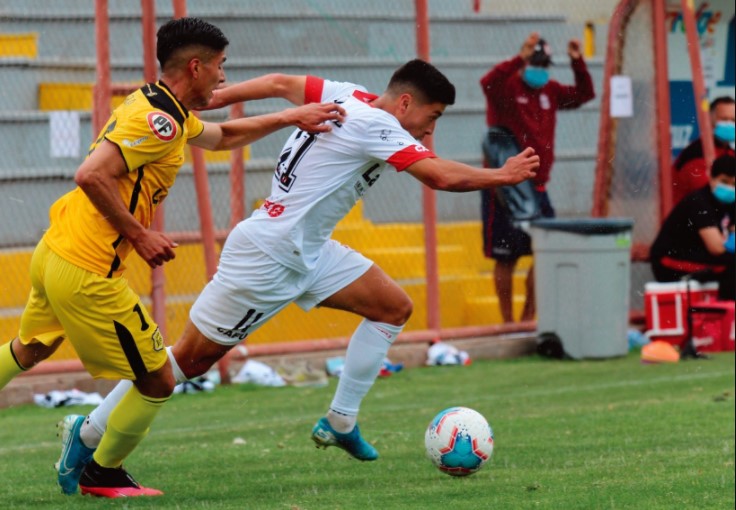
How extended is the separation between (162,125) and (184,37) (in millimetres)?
486

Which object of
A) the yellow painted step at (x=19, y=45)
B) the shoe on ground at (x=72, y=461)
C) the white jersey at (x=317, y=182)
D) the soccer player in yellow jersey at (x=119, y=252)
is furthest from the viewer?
the yellow painted step at (x=19, y=45)

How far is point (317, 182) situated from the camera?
716cm

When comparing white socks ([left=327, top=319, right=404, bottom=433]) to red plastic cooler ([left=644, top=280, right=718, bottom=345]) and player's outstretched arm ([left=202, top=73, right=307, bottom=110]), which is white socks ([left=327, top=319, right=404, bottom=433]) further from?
red plastic cooler ([left=644, top=280, right=718, bottom=345])

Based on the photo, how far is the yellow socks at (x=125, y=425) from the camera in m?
6.31

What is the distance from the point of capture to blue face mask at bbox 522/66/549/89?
13.1m

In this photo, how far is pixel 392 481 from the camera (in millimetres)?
6734

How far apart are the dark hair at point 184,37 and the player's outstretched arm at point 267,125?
0.58 metres

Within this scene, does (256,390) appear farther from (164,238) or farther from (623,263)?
(164,238)

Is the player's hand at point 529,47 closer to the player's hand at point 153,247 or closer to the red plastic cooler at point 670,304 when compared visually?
the red plastic cooler at point 670,304

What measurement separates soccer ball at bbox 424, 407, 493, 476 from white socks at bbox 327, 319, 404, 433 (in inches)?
23.9

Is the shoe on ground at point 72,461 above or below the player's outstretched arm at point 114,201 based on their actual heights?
below

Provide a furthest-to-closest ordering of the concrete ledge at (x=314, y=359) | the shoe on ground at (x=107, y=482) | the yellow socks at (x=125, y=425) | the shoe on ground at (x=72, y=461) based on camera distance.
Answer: the concrete ledge at (x=314, y=359) < the shoe on ground at (x=72, y=461) < the shoe on ground at (x=107, y=482) < the yellow socks at (x=125, y=425)

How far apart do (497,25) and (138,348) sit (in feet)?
35.1

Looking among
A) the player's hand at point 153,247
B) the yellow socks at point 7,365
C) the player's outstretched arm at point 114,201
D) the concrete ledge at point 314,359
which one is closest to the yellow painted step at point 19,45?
the concrete ledge at point 314,359
